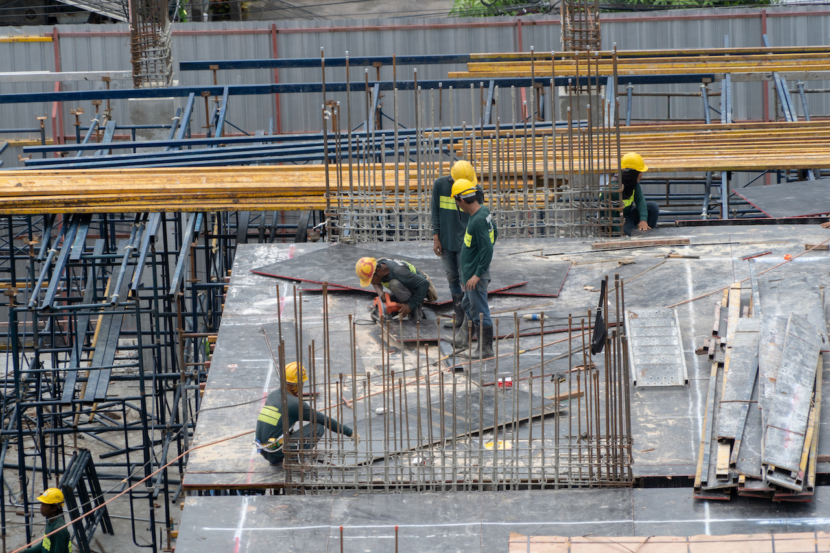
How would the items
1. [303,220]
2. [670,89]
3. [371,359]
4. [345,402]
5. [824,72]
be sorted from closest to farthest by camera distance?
[345,402] → [371,359] → [303,220] → [824,72] → [670,89]

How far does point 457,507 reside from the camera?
9023 millimetres

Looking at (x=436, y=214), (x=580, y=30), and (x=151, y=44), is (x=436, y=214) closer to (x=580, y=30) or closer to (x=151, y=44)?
(x=151, y=44)

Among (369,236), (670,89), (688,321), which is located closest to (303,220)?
(369,236)

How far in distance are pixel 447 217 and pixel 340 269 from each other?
2.41 metres

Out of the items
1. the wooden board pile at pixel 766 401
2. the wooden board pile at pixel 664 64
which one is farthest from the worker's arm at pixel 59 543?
the wooden board pile at pixel 664 64

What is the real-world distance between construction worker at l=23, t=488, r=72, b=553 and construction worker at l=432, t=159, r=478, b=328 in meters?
4.98

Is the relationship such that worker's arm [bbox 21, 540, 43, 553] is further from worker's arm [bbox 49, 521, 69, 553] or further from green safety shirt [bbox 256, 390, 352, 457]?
green safety shirt [bbox 256, 390, 352, 457]

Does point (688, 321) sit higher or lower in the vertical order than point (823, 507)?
higher

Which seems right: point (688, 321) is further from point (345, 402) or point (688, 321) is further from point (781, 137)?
point (781, 137)

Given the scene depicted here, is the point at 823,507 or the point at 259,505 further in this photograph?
the point at 259,505

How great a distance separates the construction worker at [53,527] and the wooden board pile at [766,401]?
7149mm

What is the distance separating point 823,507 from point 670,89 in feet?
75.0

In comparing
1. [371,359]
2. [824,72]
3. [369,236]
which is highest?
→ [824,72]

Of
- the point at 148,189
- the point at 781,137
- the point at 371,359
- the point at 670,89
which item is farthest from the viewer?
the point at 670,89
